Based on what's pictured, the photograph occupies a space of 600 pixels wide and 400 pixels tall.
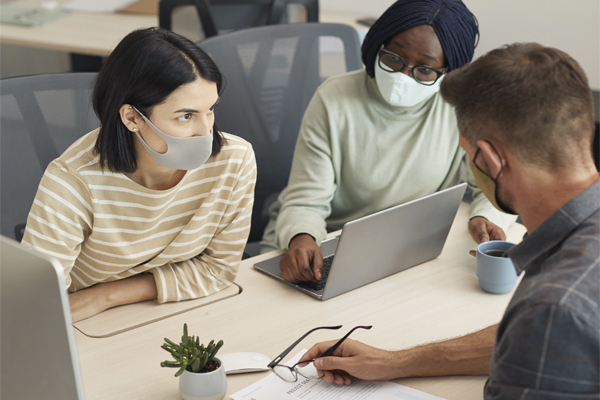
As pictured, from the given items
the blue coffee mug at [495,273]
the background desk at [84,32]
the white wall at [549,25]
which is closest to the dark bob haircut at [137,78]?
the blue coffee mug at [495,273]

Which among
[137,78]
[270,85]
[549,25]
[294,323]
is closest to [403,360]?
[294,323]

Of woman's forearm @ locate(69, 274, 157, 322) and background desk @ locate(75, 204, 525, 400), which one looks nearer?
background desk @ locate(75, 204, 525, 400)

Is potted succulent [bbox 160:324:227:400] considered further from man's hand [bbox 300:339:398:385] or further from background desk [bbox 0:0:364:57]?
background desk [bbox 0:0:364:57]

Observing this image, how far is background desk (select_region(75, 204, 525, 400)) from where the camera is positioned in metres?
0.96

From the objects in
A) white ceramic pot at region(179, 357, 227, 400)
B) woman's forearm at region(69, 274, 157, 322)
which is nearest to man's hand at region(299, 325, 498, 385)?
white ceramic pot at region(179, 357, 227, 400)

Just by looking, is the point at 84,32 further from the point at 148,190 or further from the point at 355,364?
the point at 355,364

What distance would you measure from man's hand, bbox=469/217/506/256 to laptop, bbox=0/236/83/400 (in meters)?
0.99

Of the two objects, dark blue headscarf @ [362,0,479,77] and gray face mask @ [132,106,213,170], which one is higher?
dark blue headscarf @ [362,0,479,77]

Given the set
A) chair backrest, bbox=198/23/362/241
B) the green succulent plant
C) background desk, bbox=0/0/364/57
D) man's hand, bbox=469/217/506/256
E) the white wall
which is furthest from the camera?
background desk, bbox=0/0/364/57

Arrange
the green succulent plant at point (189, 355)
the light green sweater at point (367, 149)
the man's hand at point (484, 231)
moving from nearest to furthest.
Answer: the green succulent plant at point (189, 355)
the man's hand at point (484, 231)
the light green sweater at point (367, 149)

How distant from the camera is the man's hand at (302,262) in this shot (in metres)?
1.25

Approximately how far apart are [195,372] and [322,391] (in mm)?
194

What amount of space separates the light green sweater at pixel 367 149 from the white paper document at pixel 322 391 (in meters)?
0.64

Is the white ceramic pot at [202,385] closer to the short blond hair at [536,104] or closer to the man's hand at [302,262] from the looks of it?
the man's hand at [302,262]
